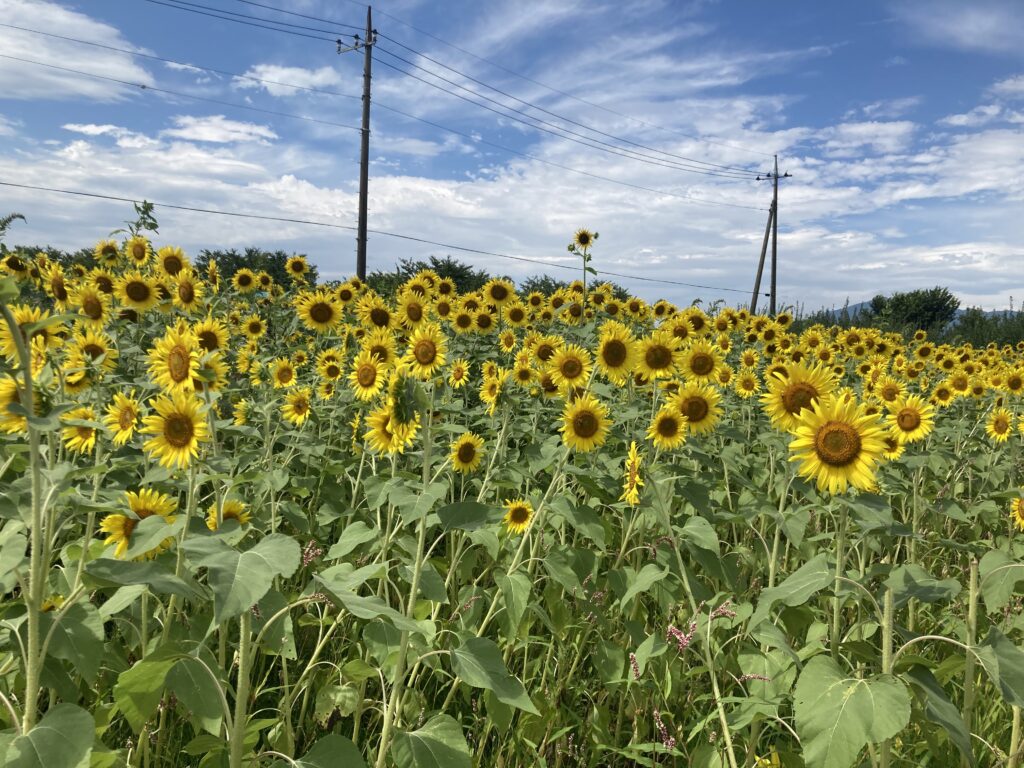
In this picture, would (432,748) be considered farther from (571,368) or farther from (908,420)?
(908,420)

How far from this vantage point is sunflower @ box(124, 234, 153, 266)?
7.06 m

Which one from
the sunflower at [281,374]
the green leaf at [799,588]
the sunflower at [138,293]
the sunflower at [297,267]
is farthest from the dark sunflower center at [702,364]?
the sunflower at [297,267]

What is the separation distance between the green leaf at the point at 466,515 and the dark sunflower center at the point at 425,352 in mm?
1721

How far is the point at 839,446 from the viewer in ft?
7.55

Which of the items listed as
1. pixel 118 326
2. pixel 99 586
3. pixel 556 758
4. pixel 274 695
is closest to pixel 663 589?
pixel 556 758

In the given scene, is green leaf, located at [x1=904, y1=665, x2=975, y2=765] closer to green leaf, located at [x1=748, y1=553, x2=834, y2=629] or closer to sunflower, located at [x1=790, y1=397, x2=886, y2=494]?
green leaf, located at [x1=748, y1=553, x2=834, y2=629]

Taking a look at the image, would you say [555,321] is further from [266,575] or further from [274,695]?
[266,575]

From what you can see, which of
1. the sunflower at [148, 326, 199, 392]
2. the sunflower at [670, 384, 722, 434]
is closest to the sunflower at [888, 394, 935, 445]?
the sunflower at [670, 384, 722, 434]

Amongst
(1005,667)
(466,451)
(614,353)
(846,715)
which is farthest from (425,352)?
(1005,667)

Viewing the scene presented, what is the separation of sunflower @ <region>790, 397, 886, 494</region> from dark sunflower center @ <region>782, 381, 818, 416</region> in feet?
1.46

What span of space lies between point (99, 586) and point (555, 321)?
23.9 feet

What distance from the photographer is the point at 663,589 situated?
2838mm

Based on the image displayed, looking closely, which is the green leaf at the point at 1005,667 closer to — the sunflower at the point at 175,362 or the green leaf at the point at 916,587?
the green leaf at the point at 916,587

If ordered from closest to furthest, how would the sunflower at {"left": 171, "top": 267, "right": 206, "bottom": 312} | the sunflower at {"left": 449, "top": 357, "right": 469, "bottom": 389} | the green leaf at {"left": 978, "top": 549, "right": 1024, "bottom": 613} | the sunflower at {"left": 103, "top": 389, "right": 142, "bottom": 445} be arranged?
the green leaf at {"left": 978, "top": 549, "right": 1024, "bottom": 613}
the sunflower at {"left": 103, "top": 389, "right": 142, "bottom": 445}
the sunflower at {"left": 449, "top": 357, "right": 469, "bottom": 389}
the sunflower at {"left": 171, "top": 267, "right": 206, "bottom": 312}
